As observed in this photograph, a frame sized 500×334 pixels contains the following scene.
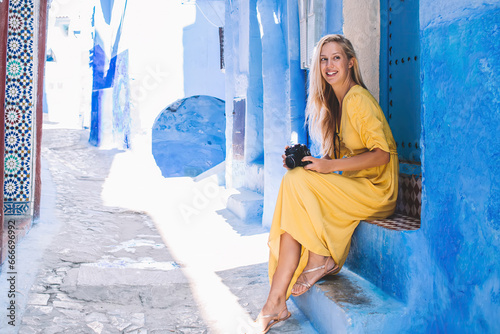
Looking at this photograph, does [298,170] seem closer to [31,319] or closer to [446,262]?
[446,262]

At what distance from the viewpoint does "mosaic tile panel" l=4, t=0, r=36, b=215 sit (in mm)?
4793

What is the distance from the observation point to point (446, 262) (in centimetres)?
221

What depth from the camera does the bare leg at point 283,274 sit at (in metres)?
2.59

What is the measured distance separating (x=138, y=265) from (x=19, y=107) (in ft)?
7.05

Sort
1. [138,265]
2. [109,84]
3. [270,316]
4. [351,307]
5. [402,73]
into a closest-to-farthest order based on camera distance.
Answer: [351,307] → [270,316] → [402,73] → [138,265] → [109,84]

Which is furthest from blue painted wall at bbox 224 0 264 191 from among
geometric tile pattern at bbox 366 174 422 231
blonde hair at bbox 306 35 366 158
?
blonde hair at bbox 306 35 366 158

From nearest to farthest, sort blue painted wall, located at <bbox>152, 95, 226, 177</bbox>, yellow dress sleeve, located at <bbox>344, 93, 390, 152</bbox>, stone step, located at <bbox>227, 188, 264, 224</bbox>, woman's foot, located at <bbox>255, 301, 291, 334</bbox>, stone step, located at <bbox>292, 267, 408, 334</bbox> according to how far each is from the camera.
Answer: stone step, located at <bbox>292, 267, 408, 334</bbox> < woman's foot, located at <bbox>255, 301, 291, 334</bbox> < yellow dress sleeve, located at <bbox>344, 93, 390, 152</bbox> < stone step, located at <bbox>227, 188, 264, 224</bbox> < blue painted wall, located at <bbox>152, 95, 226, 177</bbox>

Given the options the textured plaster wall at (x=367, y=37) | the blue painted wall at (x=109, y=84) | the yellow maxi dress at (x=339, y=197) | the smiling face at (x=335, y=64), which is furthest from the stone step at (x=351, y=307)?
the blue painted wall at (x=109, y=84)

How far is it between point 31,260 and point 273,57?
3.59 metres

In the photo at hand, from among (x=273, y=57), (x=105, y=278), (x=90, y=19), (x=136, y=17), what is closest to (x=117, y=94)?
(x=136, y=17)

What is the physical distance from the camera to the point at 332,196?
8.75ft

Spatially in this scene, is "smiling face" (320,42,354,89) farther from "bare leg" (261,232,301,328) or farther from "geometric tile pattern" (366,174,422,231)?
"bare leg" (261,232,301,328)

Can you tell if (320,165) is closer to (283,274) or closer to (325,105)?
(325,105)

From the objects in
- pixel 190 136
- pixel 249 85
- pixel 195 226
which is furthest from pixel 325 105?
pixel 190 136
